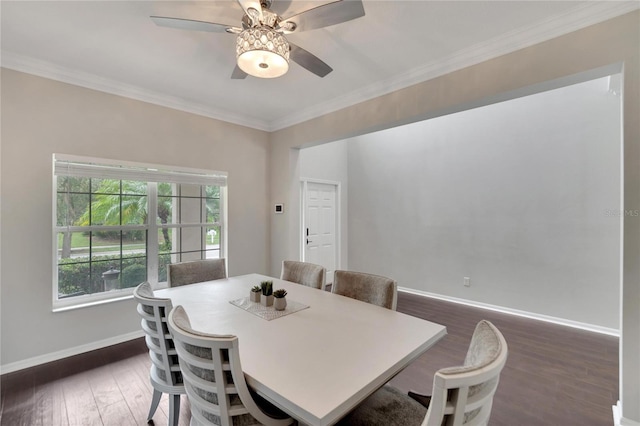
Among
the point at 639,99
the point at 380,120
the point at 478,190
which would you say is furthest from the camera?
the point at 478,190

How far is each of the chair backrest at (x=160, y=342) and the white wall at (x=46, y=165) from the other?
5.56 feet

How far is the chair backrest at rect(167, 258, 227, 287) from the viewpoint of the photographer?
8.21 feet

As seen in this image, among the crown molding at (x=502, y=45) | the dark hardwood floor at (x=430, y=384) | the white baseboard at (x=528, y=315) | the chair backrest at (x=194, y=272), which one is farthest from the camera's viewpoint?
the white baseboard at (x=528, y=315)

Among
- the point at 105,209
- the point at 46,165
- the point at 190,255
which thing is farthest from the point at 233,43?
the point at 190,255

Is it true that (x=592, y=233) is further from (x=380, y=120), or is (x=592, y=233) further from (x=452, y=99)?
(x=380, y=120)

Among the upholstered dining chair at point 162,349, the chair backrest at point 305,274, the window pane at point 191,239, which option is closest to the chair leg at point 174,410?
the upholstered dining chair at point 162,349

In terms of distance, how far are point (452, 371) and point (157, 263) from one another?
3376 mm

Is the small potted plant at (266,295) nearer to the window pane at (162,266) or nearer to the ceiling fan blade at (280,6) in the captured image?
the ceiling fan blade at (280,6)

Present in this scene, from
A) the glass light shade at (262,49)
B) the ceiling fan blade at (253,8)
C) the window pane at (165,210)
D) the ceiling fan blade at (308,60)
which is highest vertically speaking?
the ceiling fan blade at (253,8)

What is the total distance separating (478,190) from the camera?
4188mm

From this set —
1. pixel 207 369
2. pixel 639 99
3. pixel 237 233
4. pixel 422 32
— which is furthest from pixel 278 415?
pixel 237 233

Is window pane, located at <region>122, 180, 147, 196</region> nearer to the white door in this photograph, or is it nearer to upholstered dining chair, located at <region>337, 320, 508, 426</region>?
the white door

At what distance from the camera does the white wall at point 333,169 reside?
16.4 feet

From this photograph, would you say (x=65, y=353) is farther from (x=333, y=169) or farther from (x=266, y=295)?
(x=333, y=169)
